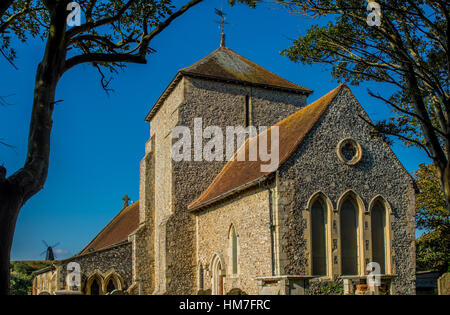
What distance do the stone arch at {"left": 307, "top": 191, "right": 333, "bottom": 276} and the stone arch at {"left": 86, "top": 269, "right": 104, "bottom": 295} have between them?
12.6 m

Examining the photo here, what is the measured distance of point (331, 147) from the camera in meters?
15.7

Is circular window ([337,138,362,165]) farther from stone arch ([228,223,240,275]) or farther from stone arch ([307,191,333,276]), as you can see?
stone arch ([228,223,240,275])

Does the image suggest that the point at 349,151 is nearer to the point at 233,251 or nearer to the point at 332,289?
the point at 332,289

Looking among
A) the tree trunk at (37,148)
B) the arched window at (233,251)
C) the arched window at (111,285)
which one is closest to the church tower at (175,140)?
→ the arched window at (111,285)

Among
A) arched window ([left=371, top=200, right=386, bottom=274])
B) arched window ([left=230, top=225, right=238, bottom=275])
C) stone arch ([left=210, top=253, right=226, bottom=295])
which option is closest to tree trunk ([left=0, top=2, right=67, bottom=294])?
arched window ([left=230, top=225, right=238, bottom=275])

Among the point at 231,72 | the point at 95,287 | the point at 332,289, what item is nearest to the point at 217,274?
the point at 332,289

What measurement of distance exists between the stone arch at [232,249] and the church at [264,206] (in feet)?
0.12

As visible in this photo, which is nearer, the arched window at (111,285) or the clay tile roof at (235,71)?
the clay tile roof at (235,71)

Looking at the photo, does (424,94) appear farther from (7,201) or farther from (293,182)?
(7,201)

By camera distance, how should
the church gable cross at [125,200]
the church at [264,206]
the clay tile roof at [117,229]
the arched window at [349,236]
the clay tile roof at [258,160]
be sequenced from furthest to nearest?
the church gable cross at [125,200] < the clay tile roof at [117,229] < the clay tile roof at [258,160] < the arched window at [349,236] < the church at [264,206]

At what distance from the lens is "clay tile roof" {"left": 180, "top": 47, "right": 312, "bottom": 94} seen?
23.0 m

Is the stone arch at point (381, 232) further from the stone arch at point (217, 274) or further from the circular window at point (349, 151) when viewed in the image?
the stone arch at point (217, 274)

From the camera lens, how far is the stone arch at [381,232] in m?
15.5

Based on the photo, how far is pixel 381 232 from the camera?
1578cm
